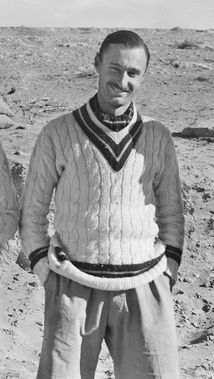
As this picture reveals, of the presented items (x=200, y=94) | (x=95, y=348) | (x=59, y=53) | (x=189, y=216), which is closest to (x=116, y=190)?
(x=95, y=348)

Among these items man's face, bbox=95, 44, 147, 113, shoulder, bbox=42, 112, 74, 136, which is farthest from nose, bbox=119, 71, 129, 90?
shoulder, bbox=42, 112, 74, 136

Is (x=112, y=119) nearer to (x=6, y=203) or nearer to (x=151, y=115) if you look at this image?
(x=6, y=203)

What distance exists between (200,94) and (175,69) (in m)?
1.42

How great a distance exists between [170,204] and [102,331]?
51 cm

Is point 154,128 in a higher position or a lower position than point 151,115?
higher

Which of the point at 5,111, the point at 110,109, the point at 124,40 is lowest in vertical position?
the point at 5,111

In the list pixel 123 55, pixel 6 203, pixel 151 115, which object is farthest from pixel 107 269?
pixel 151 115

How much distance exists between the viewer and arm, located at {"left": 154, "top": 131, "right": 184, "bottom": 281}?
113 inches

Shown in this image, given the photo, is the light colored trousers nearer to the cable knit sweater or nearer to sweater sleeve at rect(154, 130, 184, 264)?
the cable knit sweater

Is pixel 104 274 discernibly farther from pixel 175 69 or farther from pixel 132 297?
pixel 175 69

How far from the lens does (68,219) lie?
2.74 meters

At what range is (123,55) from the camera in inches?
105

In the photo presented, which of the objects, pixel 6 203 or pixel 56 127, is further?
pixel 6 203

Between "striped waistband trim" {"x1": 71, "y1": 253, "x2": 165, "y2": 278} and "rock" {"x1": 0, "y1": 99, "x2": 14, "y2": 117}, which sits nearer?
"striped waistband trim" {"x1": 71, "y1": 253, "x2": 165, "y2": 278}
